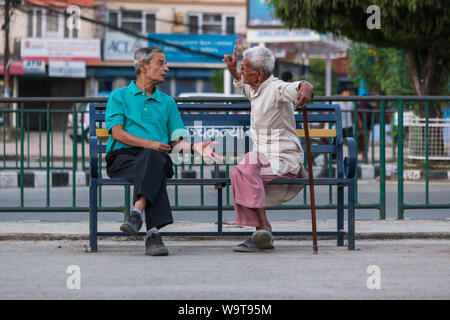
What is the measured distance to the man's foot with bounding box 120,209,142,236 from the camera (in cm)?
646

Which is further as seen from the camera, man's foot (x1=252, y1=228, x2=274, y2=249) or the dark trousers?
man's foot (x1=252, y1=228, x2=274, y2=249)

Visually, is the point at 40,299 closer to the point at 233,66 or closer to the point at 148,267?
the point at 148,267

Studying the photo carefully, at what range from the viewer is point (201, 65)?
143 feet

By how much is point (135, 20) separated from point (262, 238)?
3734cm

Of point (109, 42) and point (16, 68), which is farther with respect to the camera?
point (109, 42)

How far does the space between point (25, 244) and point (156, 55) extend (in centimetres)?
172

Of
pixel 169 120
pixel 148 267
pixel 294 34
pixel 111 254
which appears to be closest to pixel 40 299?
pixel 148 267

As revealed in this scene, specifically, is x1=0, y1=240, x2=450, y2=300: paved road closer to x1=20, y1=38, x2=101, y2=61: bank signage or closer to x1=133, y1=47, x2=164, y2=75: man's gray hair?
x1=133, y1=47, x2=164, y2=75: man's gray hair

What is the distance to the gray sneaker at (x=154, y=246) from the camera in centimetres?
658

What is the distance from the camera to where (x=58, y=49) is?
132ft

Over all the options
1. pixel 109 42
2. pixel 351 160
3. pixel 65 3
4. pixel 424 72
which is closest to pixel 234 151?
pixel 351 160

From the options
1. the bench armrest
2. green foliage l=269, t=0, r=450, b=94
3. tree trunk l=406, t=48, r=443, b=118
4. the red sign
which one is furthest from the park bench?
the red sign

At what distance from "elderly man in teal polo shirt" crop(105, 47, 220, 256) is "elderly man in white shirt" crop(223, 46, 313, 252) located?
1.16 ft

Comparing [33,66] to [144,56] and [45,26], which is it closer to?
[45,26]
